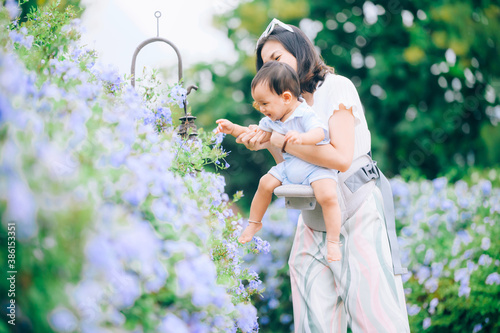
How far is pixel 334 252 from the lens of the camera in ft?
6.40

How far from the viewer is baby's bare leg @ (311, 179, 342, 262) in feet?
6.32

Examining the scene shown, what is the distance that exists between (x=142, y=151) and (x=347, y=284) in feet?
3.76

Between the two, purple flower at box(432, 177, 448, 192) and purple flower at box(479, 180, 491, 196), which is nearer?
purple flower at box(479, 180, 491, 196)

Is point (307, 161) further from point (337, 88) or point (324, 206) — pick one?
point (337, 88)

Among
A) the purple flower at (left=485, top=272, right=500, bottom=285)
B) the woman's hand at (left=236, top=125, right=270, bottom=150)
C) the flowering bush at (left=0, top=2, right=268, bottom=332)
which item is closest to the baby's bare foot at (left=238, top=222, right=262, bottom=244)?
the woman's hand at (left=236, top=125, right=270, bottom=150)

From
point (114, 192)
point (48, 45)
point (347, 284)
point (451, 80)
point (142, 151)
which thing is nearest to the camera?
point (114, 192)

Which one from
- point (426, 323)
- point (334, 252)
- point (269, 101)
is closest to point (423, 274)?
point (426, 323)

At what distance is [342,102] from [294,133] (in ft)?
0.88

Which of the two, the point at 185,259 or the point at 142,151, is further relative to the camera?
the point at 142,151

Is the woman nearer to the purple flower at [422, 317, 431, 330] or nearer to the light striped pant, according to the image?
the light striped pant

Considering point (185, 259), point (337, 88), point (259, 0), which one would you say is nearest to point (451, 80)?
point (259, 0)

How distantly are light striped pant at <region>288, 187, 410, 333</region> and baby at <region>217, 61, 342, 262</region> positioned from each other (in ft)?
0.39

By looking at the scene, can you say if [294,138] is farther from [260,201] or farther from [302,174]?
[260,201]

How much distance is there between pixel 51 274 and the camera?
2.61 feet
